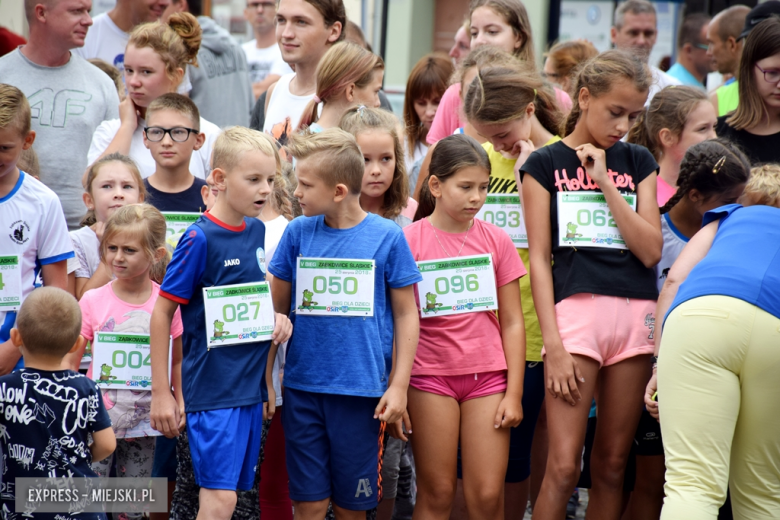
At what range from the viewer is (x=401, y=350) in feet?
11.3

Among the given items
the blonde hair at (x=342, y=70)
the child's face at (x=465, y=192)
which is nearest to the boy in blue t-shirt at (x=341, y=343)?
the child's face at (x=465, y=192)

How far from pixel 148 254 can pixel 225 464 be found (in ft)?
3.65

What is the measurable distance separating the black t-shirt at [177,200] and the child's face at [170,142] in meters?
0.14

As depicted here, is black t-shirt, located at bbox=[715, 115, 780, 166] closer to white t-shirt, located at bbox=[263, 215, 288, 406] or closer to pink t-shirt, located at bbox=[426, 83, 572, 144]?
pink t-shirt, located at bbox=[426, 83, 572, 144]

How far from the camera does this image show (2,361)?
3.65m

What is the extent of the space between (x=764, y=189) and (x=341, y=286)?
1.79 meters

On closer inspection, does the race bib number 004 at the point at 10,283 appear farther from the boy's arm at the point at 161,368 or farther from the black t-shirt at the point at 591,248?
the black t-shirt at the point at 591,248

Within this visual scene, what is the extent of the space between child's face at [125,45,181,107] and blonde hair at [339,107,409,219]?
1562 millimetres

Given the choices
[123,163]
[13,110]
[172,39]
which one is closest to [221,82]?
[172,39]

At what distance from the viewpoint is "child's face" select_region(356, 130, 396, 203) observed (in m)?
3.89

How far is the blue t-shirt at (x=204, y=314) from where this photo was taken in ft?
11.1

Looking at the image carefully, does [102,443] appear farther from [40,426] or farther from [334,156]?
[334,156]

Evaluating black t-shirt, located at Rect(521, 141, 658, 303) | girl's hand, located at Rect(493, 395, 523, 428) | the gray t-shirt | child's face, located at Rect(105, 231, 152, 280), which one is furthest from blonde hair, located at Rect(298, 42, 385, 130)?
girl's hand, located at Rect(493, 395, 523, 428)

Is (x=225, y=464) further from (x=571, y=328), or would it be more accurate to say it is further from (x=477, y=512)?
(x=571, y=328)
